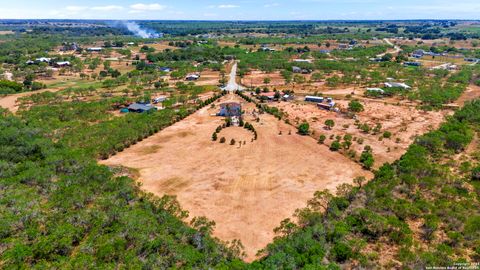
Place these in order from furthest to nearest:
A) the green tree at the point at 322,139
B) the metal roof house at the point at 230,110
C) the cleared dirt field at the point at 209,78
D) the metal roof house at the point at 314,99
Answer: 1. the cleared dirt field at the point at 209,78
2. the metal roof house at the point at 314,99
3. the metal roof house at the point at 230,110
4. the green tree at the point at 322,139

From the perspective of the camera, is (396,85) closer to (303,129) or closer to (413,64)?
(413,64)

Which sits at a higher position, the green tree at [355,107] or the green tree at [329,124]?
the green tree at [355,107]

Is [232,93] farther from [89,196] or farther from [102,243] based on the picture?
[102,243]

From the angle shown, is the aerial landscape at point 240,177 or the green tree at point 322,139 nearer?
the aerial landscape at point 240,177

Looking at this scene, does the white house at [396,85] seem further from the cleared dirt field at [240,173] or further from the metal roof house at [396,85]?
the cleared dirt field at [240,173]

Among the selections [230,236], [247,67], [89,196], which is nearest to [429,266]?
[230,236]

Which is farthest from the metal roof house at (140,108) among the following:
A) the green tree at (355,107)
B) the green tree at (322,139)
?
the green tree at (355,107)
